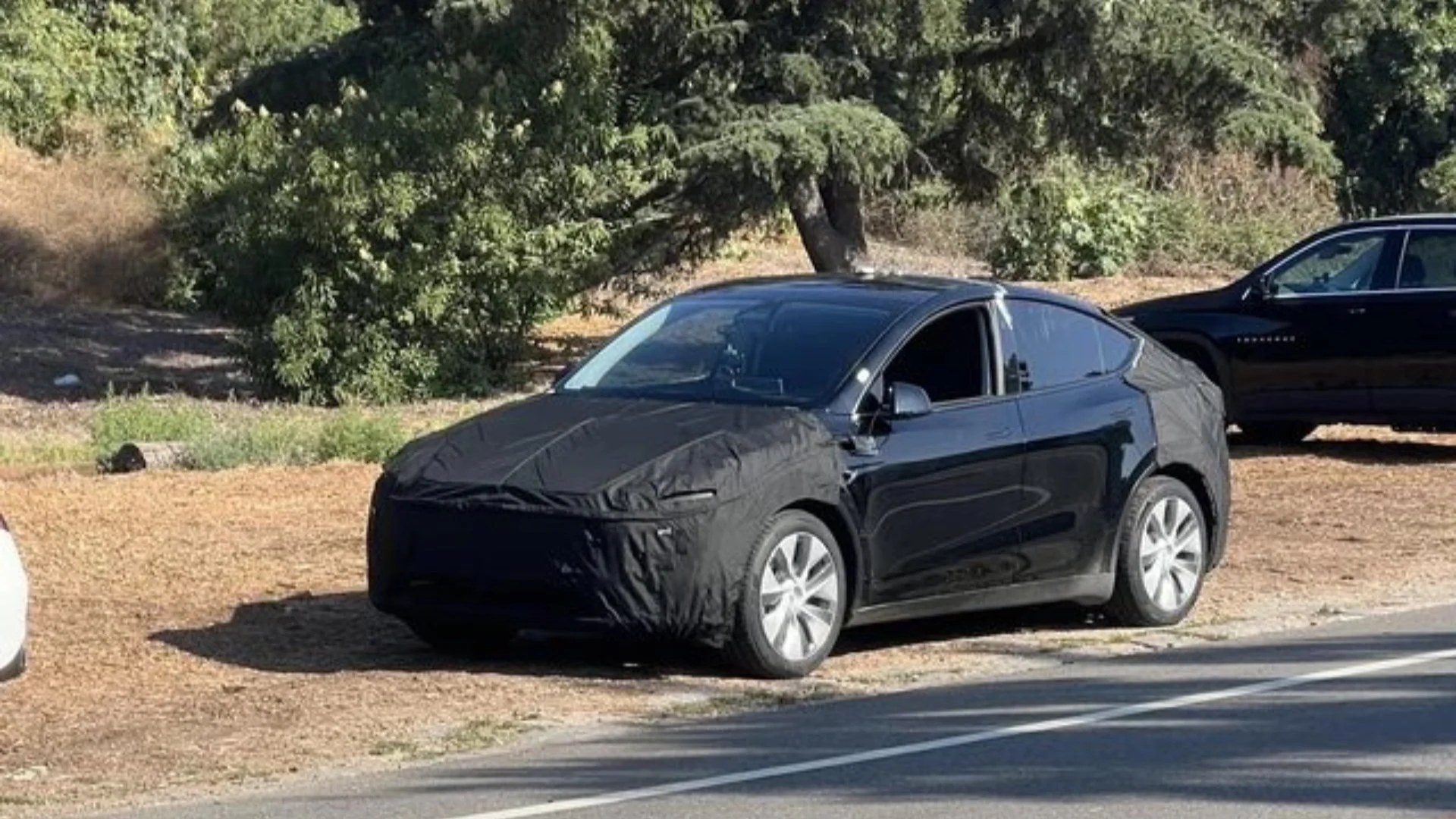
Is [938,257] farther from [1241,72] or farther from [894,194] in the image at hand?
[1241,72]

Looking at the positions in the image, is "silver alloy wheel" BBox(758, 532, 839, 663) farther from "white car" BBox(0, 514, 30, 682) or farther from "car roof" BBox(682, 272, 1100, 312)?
"white car" BBox(0, 514, 30, 682)

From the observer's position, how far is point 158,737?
10.1 metres

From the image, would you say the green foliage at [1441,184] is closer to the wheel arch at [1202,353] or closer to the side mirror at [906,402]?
the wheel arch at [1202,353]

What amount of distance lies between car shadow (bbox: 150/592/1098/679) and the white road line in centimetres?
169

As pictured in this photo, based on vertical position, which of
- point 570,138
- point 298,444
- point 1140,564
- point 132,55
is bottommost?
A: point 298,444

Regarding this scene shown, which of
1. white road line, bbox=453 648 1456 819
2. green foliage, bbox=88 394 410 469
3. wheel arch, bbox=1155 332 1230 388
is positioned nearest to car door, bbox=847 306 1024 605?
white road line, bbox=453 648 1456 819

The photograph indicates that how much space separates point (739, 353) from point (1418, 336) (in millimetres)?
8247

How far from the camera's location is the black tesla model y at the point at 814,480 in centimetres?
1076

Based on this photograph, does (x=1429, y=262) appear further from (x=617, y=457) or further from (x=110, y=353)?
(x=110, y=353)

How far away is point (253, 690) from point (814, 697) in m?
2.28

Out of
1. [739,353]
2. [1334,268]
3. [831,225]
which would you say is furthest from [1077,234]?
[739,353]

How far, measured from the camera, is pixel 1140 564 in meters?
12.5

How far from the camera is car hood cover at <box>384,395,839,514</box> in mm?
10742

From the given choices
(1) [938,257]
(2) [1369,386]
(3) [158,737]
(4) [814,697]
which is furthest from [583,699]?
(1) [938,257]
